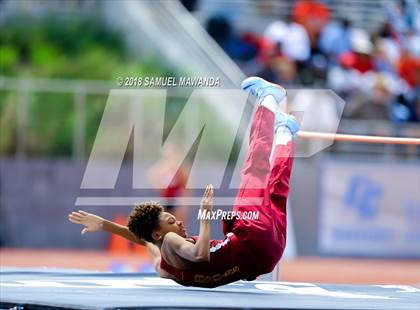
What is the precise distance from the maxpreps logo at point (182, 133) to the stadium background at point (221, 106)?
19 cm

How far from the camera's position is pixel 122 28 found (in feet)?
51.1

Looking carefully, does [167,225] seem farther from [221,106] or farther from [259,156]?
[221,106]

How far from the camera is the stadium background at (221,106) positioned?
14.0 metres

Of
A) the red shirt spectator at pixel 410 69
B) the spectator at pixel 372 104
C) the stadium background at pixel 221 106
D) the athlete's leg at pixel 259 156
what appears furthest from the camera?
the red shirt spectator at pixel 410 69

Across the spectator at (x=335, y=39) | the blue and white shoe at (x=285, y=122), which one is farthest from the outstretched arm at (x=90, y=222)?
the spectator at (x=335, y=39)

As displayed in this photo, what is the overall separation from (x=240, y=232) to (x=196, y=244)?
1.14 ft

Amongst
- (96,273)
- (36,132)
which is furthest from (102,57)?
(96,273)

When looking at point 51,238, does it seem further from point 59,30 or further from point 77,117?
point 59,30

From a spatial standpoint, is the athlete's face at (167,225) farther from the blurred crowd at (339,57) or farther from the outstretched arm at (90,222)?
the blurred crowd at (339,57)

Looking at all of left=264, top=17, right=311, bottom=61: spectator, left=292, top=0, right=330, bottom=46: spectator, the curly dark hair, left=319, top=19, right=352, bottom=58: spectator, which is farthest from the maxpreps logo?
the curly dark hair

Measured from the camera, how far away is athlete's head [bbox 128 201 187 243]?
6.00 meters

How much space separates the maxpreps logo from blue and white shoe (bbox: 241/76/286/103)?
619cm

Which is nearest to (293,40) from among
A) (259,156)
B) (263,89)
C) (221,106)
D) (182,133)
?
(221,106)

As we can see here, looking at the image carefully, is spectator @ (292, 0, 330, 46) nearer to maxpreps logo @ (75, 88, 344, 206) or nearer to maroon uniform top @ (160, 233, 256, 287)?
maxpreps logo @ (75, 88, 344, 206)
